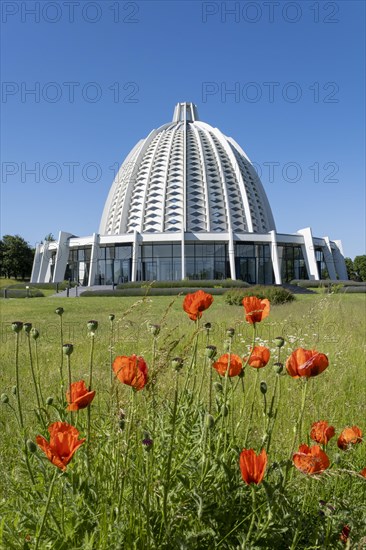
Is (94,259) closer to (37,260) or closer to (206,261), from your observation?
(37,260)

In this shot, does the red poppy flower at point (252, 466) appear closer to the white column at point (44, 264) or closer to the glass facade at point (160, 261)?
the glass facade at point (160, 261)

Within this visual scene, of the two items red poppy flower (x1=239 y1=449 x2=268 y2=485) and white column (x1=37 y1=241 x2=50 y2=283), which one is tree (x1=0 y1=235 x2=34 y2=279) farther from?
red poppy flower (x1=239 y1=449 x2=268 y2=485)

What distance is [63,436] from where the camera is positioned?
121cm

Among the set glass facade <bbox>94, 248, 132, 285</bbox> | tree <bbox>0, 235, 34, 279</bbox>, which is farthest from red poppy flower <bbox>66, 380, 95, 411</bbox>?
tree <bbox>0, 235, 34, 279</bbox>

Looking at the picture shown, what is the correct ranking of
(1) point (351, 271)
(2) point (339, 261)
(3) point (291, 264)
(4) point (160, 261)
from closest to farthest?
(4) point (160, 261) → (3) point (291, 264) → (2) point (339, 261) → (1) point (351, 271)

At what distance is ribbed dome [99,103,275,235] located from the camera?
199 ft

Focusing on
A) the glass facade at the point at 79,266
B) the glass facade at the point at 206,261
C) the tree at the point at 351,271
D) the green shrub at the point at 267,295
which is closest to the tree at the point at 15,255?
the glass facade at the point at 79,266

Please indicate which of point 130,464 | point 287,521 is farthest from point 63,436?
point 287,521

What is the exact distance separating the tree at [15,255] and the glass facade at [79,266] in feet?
46.0

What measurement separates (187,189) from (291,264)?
63.3ft

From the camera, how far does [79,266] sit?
5322 centimetres

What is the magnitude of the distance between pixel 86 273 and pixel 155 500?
51662 mm

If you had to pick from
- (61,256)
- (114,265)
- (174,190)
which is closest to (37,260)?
A: (61,256)

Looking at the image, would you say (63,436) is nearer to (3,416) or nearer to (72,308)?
(3,416)
